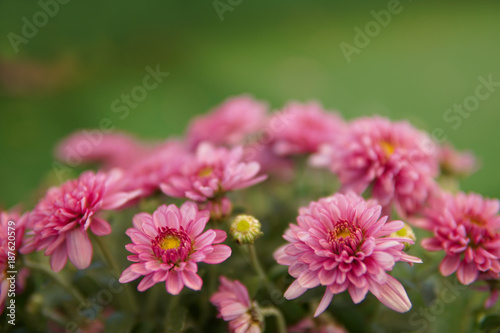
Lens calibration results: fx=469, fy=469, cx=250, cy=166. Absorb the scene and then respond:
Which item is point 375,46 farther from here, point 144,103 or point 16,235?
point 16,235

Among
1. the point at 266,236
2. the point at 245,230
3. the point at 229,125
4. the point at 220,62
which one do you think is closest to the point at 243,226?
the point at 245,230

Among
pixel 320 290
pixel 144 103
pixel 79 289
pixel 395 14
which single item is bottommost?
pixel 144 103

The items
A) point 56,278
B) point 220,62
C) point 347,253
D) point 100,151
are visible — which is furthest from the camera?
point 220,62

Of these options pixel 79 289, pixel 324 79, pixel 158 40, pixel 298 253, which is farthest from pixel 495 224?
pixel 158 40

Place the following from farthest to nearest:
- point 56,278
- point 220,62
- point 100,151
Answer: point 220,62 → point 100,151 → point 56,278

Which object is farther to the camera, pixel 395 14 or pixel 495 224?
pixel 395 14

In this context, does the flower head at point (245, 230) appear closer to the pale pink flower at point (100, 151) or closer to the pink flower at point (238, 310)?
the pink flower at point (238, 310)

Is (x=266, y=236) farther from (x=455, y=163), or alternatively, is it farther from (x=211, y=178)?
(x=455, y=163)
